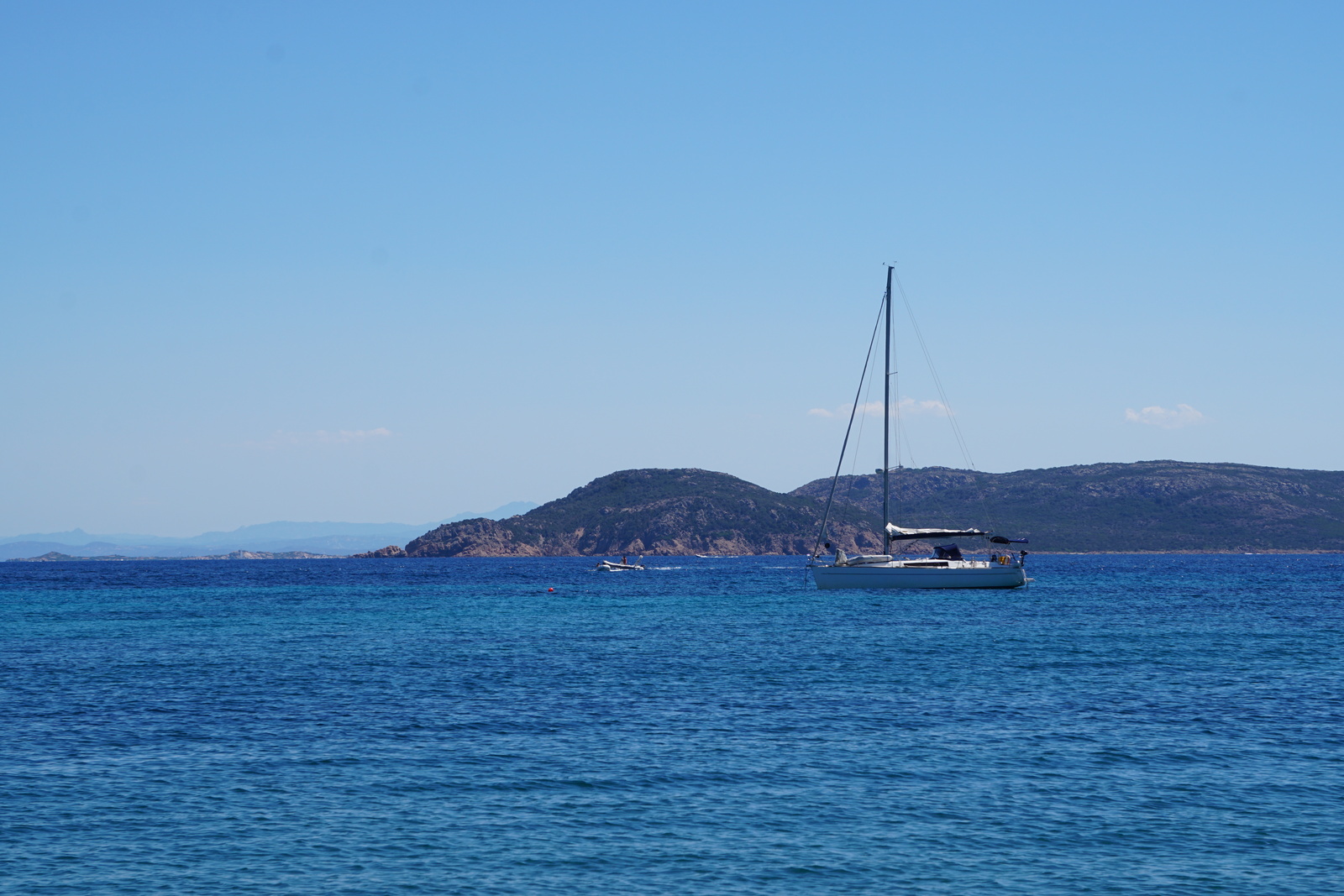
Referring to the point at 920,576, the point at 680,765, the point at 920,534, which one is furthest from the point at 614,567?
the point at 680,765

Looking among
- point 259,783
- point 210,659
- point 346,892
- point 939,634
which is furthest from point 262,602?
point 346,892

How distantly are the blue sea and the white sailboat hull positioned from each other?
30980 mm

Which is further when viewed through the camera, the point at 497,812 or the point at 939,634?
the point at 939,634

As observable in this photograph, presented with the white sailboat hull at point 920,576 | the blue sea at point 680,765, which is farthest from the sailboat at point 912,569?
the blue sea at point 680,765

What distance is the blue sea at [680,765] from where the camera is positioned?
63.4ft

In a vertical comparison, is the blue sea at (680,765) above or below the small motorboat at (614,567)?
below

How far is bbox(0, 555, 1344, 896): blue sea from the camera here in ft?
63.4

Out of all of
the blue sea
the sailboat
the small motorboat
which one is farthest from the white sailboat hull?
the small motorboat

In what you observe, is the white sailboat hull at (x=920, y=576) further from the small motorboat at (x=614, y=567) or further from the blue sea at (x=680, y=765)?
the small motorboat at (x=614, y=567)

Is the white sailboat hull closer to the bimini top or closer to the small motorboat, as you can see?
the bimini top

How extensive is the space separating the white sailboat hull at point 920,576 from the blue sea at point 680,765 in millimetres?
30980

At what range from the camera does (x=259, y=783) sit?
82.4ft

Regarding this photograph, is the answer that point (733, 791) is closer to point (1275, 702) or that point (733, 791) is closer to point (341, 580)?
point (1275, 702)

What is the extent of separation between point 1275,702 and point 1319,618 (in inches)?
1617
